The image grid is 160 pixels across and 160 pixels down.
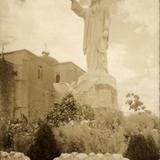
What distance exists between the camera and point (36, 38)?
6.66m

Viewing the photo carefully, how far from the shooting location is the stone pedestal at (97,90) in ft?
21.9

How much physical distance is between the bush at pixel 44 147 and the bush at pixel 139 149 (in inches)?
32.6

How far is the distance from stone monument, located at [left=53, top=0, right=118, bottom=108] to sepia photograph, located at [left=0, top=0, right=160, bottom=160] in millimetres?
15

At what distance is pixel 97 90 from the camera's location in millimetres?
6793

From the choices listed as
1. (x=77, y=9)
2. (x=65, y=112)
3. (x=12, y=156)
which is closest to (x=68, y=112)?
(x=65, y=112)

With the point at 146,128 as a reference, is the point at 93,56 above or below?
above


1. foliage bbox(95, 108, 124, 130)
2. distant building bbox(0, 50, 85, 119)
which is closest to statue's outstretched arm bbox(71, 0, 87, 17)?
distant building bbox(0, 50, 85, 119)

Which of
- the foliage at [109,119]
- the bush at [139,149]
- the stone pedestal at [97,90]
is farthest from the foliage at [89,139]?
the stone pedestal at [97,90]

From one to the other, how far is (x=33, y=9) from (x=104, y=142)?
2.24 metres

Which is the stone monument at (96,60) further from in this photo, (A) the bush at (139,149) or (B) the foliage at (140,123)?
(A) the bush at (139,149)

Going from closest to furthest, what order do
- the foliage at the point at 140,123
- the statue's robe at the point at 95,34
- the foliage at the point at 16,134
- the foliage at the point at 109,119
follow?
the foliage at the point at 16,134, the foliage at the point at 140,123, the foliage at the point at 109,119, the statue's robe at the point at 95,34

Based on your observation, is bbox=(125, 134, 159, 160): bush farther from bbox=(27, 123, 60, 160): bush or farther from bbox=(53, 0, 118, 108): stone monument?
A: bbox=(53, 0, 118, 108): stone monument

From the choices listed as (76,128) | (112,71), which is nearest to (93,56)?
(112,71)

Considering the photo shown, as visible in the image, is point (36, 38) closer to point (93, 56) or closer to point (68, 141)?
point (93, 56)
